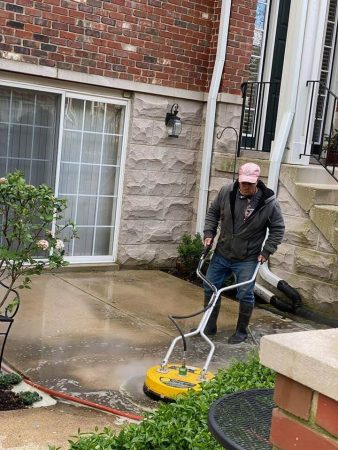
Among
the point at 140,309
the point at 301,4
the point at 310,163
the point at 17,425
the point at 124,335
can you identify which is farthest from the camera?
the point at 310,163

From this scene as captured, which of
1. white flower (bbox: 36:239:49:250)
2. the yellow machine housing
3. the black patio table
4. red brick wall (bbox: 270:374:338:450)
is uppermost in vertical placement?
red brick wall (bbox: 270:374:338:450)

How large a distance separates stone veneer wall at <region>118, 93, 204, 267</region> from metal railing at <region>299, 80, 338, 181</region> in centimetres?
167

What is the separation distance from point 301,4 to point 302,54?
59 centimetres

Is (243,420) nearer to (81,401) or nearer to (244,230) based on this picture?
(81,401)

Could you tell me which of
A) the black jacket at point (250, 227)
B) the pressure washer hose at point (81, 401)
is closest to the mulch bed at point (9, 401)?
the pressure washer hose at point (81, 401)

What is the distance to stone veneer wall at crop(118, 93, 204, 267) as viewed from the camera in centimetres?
900

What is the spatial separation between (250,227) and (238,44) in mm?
3916

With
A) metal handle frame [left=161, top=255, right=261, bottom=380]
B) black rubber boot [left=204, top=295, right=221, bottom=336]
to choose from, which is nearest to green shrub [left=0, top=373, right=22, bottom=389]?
metal handle frame [left=161, top=255, right=261, bottom=380]

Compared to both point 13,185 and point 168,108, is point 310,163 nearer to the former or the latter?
point 168,108

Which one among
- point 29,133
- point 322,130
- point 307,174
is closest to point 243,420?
point 307,174

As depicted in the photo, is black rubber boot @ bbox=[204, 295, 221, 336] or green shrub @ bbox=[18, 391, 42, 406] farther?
black rubber boot @ bbox=[204, 295, 221, 336]

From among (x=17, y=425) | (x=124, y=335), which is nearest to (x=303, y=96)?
(x=124, y=335)

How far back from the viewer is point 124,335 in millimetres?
6305

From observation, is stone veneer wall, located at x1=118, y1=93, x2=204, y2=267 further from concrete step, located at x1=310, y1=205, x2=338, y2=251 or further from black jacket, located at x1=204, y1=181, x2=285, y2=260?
black jacket, located at x1=204, y1=181, x2=285, y2=260
